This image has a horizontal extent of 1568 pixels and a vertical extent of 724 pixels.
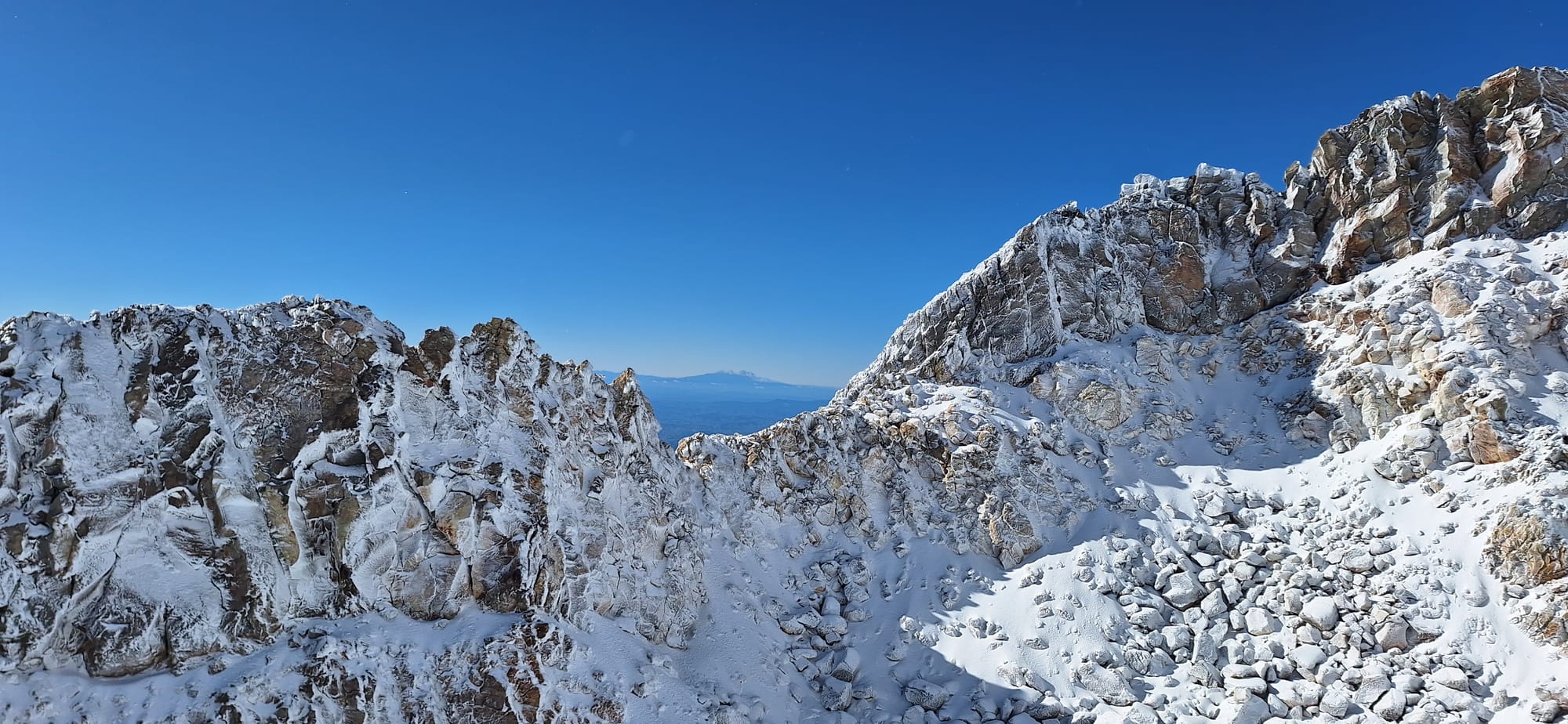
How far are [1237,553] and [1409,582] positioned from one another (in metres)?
4.36

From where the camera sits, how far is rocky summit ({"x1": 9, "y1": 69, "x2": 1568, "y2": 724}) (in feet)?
A: 47.8

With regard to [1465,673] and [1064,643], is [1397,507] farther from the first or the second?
[1064,643]

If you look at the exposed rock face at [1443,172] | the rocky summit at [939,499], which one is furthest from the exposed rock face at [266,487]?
the exposed rock face at [1443,172]

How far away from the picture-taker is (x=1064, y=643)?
21.1m

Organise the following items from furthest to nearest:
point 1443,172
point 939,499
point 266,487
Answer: point 1443,172
point 939,499
point 266,487

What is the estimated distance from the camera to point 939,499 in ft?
90.1

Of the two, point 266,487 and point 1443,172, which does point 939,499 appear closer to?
point 266,487

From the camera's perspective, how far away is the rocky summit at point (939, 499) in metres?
14.6

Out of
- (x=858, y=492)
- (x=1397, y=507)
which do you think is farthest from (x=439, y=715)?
(x=1397, y=507)

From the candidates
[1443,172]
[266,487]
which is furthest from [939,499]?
[1443,172]

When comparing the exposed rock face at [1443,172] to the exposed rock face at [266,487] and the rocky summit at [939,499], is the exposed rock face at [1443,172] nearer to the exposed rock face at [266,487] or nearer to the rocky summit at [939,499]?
the rocky summit at [939,499]

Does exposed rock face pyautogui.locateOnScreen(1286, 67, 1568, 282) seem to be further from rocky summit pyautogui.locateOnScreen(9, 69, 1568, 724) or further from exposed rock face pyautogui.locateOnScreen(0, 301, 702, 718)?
exposed rock face pyautogui.locateOnScreen(0, 301, 702, 718)

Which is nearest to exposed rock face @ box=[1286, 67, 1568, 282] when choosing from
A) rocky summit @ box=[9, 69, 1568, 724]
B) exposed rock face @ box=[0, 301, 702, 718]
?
rocky summit @ box=[9, 69, 1568, 724]

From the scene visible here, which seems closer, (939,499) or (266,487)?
(266,487)
